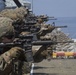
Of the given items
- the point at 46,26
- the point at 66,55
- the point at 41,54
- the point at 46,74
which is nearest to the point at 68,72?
the point at 46,74

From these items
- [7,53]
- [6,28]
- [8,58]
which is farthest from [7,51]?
[6,28]

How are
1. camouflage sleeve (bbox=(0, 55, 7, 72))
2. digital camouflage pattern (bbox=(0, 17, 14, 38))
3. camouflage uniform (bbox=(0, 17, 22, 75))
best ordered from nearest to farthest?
camouflage sleeve (bbox=(0, 55, 7, 72)) < camouflage uniform (bbox=(0, 17, 22, 75)) < digital camouflage pattern (bbox=(0, 17, 14, 38))

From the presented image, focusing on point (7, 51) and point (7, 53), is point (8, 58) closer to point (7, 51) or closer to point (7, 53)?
point (7, 53)

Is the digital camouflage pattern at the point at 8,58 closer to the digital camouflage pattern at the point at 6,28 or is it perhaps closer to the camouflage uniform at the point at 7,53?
the camouflage uniform at the point at 7,53

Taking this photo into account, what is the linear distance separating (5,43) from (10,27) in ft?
1.83

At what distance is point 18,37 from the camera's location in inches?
363

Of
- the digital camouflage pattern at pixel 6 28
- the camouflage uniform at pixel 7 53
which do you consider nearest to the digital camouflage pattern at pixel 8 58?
the camouflage uniform at pixel 7 53

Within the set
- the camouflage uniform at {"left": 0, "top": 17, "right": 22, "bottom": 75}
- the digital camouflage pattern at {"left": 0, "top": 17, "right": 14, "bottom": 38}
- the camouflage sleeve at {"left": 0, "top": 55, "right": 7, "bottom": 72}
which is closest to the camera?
the camouflage sleeve at {"left": 0, "top": 55, "right": 7, "bottom": 72}

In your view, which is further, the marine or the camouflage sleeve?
the marine

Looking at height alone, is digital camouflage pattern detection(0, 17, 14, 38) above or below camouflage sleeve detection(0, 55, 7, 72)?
above

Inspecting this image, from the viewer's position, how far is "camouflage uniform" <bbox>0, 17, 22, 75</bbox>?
754 centimetres

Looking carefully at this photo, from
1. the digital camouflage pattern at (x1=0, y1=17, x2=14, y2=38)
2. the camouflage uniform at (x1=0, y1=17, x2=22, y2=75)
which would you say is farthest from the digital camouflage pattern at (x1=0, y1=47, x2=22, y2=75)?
the digital camouflage pattern at (x1=0, y1=17, x2=14, y2=38)

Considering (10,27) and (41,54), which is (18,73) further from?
(41,54)

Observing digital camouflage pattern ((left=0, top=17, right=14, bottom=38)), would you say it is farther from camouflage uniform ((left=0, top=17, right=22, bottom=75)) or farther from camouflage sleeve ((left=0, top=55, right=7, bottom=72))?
camouflage sleeve ((left=0, top=55, right=7, bottom=72))
